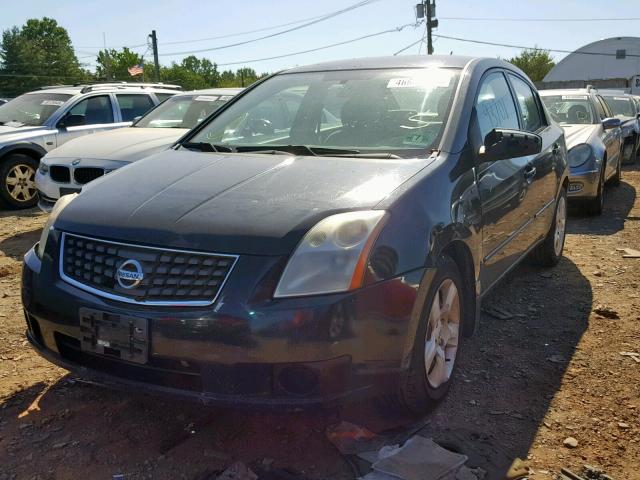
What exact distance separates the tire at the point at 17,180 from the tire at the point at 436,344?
7096mm

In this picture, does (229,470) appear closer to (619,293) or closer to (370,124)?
(370,124)

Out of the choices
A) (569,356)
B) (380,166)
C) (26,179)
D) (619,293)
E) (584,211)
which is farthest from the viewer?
(26,179)

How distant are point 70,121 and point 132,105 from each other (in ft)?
3.51

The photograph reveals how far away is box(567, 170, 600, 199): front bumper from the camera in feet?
24.7

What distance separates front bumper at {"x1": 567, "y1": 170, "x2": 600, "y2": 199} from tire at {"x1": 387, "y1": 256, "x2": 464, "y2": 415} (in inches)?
196

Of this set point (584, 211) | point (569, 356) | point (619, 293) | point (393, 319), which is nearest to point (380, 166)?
point (393, 319)

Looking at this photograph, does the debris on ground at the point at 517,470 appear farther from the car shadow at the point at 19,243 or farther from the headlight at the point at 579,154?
the headlight at the point at 579,154

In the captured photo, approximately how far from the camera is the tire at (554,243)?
5254 mm

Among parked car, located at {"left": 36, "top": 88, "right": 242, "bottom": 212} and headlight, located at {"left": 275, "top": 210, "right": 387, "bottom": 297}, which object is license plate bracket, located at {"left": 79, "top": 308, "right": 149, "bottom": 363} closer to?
headlight, located at {"left": 275, "top": 210, "right": 387, "bottom": 297}

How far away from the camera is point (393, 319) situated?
2.46m

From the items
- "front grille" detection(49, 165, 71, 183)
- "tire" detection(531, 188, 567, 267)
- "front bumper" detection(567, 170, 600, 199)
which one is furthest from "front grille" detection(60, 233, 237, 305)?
"front bumper" detection(567, 170, 600, 199)

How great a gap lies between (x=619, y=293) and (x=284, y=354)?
3.55m

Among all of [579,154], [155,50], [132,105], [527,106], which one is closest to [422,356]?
[527,106]

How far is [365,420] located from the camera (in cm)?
289
